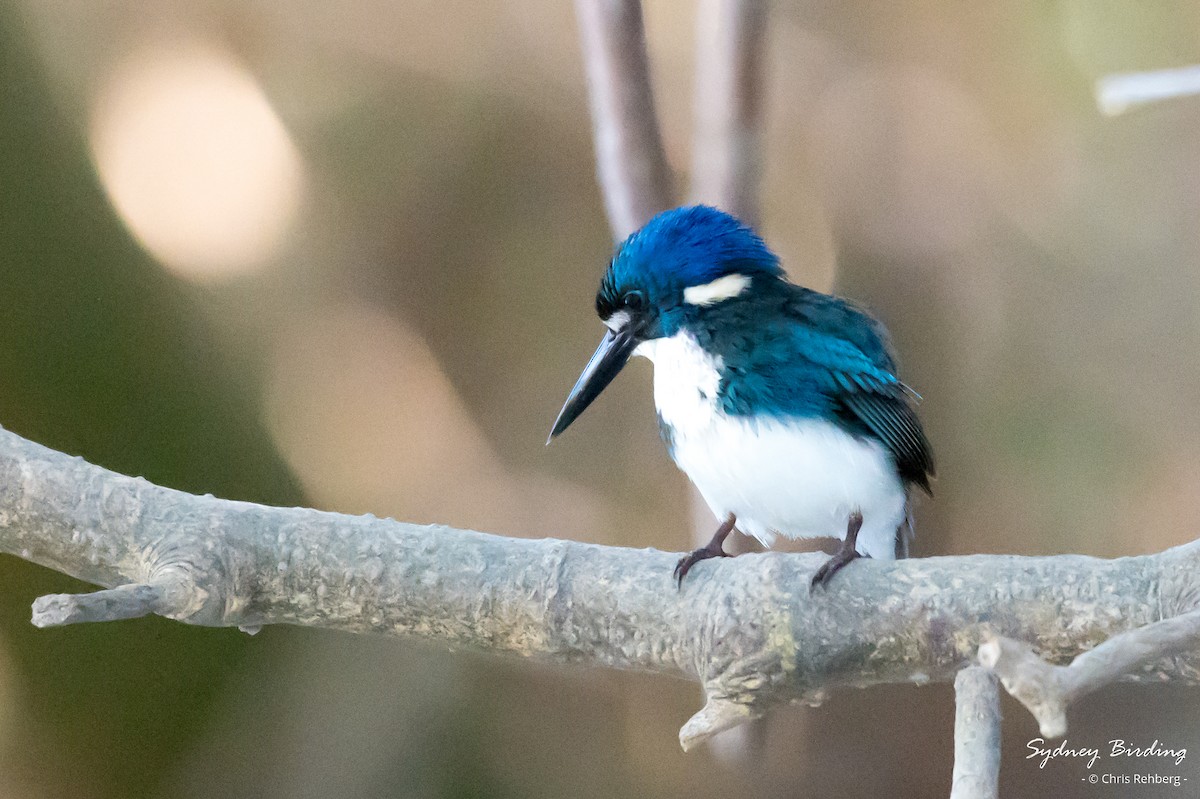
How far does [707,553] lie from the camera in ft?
3.46

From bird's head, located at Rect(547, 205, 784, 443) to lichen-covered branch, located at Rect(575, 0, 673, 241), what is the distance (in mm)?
161

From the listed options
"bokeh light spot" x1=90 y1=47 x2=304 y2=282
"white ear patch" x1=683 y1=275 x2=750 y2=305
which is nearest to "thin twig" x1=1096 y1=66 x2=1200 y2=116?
"white ear patch" x1=683 y1=275 x2=750 y2=305

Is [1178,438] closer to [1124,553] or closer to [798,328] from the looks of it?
[1124,553]

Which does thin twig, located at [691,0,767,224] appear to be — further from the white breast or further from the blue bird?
the white breast

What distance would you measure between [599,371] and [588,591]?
274mm

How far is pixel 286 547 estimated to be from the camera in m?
1.07

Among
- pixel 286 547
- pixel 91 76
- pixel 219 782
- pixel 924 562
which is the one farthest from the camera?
pixel 91 76

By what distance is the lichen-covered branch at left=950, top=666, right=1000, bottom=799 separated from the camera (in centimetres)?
81

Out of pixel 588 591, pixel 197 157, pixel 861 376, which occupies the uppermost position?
pixel 197 157

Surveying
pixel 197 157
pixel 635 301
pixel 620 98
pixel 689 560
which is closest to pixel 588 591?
pixel 689 560

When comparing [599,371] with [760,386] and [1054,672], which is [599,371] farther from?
[1054,672]

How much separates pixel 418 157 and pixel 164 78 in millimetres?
346

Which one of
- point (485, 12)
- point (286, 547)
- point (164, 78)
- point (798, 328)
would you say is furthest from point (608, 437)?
point (164, 78)

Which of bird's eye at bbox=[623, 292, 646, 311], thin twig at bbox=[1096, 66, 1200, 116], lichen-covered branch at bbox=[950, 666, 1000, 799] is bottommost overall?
lichen-covered branch at bbox=[950, 666, 1000, 799]
